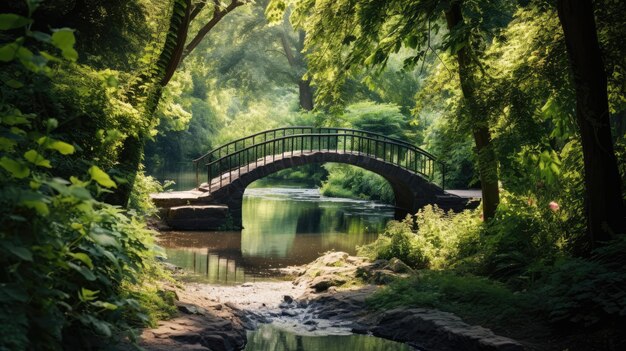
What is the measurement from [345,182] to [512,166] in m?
20.9

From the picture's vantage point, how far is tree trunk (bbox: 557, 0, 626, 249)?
7.39 m

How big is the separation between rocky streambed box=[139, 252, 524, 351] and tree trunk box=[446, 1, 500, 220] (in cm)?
174

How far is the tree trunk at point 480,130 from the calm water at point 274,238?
4.28m

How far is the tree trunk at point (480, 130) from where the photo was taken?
363 inches

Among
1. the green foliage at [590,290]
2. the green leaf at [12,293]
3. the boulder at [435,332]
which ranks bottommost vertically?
the boulder at [435,332]

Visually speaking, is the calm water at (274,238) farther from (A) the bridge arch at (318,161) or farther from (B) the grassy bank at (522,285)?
(B) the grassy bank at (522,285)

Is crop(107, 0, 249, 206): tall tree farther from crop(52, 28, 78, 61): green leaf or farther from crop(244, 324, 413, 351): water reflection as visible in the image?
crop(52, 28, 78, 61): green leaf

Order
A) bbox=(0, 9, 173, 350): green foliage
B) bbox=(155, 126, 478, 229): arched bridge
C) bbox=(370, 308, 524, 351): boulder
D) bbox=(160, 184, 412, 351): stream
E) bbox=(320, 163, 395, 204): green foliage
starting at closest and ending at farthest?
bbox=(0, 9, 173, 350): green foliage, bbox=(370, 308, 524, 351): boulder, bbox=(160, 184, 412, 351): stream, bbox=(155, 126, 478, 229): arched bridge, bbox=(320, 163, 395, 204): green foliage

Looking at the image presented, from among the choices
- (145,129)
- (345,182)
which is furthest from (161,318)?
(345,182)

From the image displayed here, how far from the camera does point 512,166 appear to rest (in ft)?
31.4

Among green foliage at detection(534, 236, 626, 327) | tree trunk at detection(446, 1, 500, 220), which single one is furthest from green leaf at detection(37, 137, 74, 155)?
tree trunk at detection(446, 1, 500, 220)

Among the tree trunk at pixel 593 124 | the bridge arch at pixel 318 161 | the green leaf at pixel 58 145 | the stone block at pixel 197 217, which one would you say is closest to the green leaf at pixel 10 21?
the green leaf at pixel 58 145

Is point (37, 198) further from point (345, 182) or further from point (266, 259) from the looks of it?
point (345, 182)

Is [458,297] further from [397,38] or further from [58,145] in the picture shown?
[58,145]
